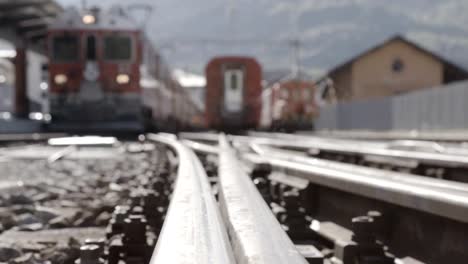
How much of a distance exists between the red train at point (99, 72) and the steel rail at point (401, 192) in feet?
45.5

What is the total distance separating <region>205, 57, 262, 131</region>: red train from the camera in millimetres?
22484

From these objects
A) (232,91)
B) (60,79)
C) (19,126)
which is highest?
(60,79)

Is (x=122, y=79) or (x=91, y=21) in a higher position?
(x=91, y=21)

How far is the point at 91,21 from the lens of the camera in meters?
18.1

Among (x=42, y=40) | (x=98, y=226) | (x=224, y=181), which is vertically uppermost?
(x=42, y=40)

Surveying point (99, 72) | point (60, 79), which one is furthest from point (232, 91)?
point (60, 79)

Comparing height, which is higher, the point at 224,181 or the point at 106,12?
the point at 106,12

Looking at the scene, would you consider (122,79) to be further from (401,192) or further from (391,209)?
(401,192)

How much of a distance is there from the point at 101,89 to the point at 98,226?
14270 mm

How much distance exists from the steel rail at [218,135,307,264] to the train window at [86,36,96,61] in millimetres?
15533

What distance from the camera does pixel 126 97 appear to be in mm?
17812

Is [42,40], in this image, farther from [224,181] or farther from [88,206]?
[224,181]

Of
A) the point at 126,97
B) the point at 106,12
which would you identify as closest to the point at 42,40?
the point at 106,12

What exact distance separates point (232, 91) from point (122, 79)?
17.1 feet
